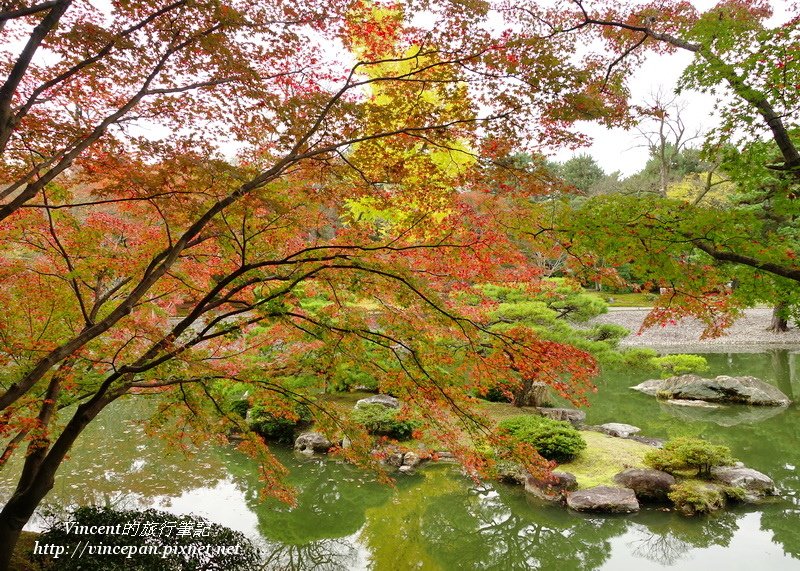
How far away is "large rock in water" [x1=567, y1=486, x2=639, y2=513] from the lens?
21.2 ft

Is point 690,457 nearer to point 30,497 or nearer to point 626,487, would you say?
point 626,487

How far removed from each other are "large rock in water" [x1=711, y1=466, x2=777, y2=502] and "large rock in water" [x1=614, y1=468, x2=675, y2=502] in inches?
31.9

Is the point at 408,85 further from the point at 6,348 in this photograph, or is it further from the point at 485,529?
the point at 485,529

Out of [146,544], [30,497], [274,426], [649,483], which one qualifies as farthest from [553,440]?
[30,497]

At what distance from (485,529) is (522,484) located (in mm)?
1282

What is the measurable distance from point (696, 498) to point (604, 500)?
1152 mm

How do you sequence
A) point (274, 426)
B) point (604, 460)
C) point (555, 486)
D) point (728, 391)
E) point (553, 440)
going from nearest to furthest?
point (555, 486) → point (553, 440) → point (604, 460) → point (274, 426) → point (728, 391)

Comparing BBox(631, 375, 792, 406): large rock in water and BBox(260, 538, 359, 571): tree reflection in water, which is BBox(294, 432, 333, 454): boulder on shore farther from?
BBox(631, 375, 792, 406): large rock in water

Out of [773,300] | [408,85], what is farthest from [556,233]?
[773,300]

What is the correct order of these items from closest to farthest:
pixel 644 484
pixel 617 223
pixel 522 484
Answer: pixel 617 223 → pixel 644 484 → pixel 522 484

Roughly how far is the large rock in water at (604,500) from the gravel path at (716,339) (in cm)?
1436

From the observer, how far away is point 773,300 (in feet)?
12.9

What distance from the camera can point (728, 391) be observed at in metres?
12.2

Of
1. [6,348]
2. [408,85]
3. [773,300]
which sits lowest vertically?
[6,348]
